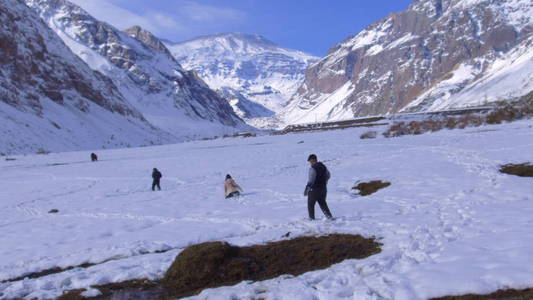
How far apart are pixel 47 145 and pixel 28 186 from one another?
42376mm

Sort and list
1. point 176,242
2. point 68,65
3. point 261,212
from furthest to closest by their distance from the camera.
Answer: point 68,65 → point 261,212 → point 176,242

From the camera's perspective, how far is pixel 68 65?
5098 inches

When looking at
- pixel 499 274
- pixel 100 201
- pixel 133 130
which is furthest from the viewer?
pixel 133 130

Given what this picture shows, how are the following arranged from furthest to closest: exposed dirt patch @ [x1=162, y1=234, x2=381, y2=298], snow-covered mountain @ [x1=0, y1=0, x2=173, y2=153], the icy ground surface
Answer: snow-covered mountain @ [x1=0, y1=0, x2=173, y2=153] < exposed dirt patch @ [x1=162, y1=234, x2=381, y2=298] < the icy ground surface

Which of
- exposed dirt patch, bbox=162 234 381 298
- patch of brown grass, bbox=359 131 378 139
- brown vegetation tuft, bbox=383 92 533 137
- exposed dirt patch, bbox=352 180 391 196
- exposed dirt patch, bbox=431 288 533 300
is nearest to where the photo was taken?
exposed dirt patch, bbox=431 288 533 300

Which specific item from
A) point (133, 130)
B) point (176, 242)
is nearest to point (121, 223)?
point (176, 242)

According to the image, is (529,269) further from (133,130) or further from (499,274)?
(133,130)

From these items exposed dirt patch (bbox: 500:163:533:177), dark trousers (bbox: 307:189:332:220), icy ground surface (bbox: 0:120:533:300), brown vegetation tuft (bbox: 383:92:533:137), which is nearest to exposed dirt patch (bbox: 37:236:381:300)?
icy ground surface (bbox: 0:120:533:300)

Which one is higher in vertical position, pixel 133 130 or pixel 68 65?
pixel 68 65

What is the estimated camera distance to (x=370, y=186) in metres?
21.8

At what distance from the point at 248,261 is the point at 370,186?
11886 mm

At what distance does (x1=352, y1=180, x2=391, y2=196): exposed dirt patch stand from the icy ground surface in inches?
26.4

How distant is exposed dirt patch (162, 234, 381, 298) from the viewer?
10562mm

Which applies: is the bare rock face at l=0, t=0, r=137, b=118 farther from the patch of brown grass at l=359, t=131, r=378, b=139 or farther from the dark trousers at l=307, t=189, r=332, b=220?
the dark trousers at l=307, t=189, r=332, b=220
